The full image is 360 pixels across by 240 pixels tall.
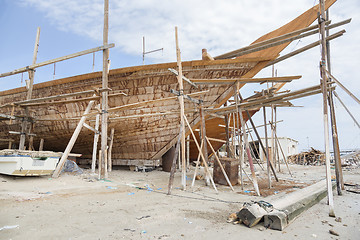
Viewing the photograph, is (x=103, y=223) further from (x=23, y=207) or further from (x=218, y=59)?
(x=218, y=59)

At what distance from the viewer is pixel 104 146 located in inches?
232

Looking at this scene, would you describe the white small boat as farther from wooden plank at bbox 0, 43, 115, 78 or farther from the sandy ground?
wooden plank at bbox 0, 43, 115, 78

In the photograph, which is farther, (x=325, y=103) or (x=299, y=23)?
(x=299, y=23)

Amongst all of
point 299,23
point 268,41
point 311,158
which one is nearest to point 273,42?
point 268,41

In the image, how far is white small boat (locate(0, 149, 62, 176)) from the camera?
16.4 feet

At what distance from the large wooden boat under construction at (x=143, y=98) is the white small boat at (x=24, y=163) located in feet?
5.41

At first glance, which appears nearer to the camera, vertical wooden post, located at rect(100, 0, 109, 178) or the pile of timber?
vertical wooden post, located at rect(100, 0, 109, 178)

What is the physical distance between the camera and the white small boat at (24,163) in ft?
16.4

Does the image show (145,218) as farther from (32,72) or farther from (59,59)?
(32,72)

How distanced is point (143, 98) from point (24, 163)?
12.1 feet

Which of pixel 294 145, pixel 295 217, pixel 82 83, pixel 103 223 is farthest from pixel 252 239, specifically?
pixel 294 145

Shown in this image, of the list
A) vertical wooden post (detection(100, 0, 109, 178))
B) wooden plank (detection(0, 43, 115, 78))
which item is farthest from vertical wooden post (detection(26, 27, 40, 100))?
vertical wooden post (detection(100, 0, 109, 178))

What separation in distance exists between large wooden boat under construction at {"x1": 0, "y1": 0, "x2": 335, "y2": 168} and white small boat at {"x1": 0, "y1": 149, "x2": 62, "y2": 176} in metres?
1.65

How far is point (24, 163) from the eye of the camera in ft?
16.8
